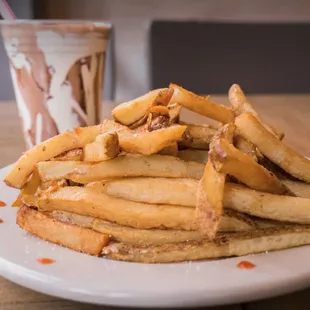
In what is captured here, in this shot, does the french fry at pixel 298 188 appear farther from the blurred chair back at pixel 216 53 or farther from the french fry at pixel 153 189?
the blurred chair back at pixel 216 53

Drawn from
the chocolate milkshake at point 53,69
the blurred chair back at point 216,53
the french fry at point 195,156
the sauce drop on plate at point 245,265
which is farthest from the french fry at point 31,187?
the blurred chair back at point 216,53

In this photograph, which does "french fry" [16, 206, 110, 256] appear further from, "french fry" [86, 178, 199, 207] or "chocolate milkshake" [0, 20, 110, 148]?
"chocolate milkshake" [0, 20, 110, 148]

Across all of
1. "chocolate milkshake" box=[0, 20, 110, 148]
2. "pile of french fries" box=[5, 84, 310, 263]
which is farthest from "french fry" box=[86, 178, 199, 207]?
"chocolate milkshake" box=[0, 20, 110, 148]

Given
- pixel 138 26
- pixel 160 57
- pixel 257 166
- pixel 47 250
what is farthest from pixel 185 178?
pixel 138 26

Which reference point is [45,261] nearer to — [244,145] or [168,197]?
[168,197]

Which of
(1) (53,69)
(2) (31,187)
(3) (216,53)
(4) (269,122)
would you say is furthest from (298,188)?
(3) (216,53)

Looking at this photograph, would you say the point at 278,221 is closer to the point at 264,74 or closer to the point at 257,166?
the point at 257,166
